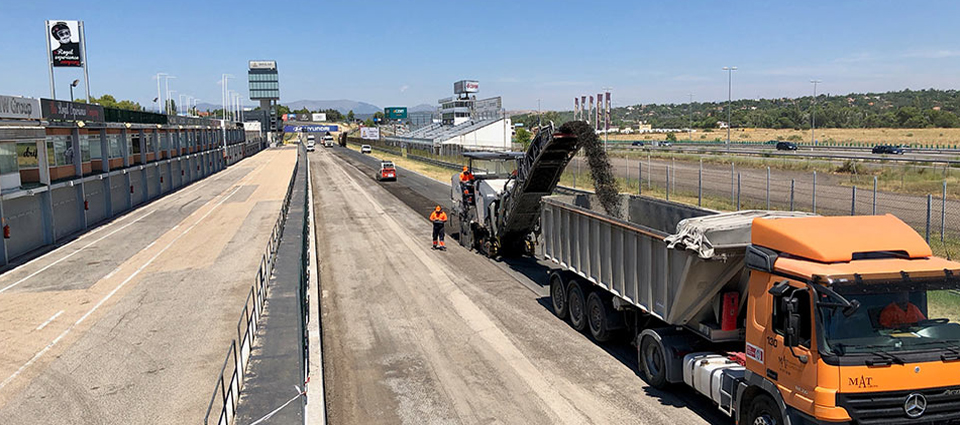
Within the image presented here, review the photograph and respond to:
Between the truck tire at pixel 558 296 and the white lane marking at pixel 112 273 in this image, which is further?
the white lane marking at pixel 112 273

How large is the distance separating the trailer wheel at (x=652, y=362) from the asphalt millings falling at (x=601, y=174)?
5.52m

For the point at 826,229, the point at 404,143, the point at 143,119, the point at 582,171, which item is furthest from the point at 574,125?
the point at 404,143

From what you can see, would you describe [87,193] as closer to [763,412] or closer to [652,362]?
[652,362]

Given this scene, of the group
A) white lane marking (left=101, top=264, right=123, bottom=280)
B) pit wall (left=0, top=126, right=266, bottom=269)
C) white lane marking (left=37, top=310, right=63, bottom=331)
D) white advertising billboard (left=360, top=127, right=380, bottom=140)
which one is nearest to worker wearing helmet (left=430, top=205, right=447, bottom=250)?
white lane marking (left=101, top=264, right=123, bottom=280)

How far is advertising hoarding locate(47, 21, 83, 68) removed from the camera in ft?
141

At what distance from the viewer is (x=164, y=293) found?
64.6ft

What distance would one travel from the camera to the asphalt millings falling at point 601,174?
16.5m

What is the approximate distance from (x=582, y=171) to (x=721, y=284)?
3922 centimetres

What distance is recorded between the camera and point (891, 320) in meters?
7.50

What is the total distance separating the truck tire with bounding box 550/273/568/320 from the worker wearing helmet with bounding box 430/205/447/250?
918cm

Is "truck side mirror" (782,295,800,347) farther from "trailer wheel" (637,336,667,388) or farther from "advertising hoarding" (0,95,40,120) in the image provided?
"advertising hoarding" (0,95,40,120)

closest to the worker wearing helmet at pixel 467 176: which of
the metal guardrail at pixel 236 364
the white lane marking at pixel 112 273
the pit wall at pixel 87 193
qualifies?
the metal guardrail at pixel 236 364

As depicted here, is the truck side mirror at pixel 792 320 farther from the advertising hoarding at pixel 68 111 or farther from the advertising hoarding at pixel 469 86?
the advertising hoarding at pixel 469 86

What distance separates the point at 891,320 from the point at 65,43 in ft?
159
